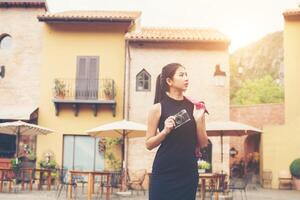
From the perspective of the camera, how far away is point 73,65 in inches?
880

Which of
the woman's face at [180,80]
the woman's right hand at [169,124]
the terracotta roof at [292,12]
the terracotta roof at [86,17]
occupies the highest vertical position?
the terracotta roof at [292,12]

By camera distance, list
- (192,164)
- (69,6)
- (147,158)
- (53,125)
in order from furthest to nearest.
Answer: (69,6) → (53,125) → (147,158) → (192,164)

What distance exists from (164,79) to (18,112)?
62.1ft

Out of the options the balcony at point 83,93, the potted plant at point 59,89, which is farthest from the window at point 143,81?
the potted plant at point 59,89

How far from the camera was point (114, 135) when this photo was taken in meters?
16.8

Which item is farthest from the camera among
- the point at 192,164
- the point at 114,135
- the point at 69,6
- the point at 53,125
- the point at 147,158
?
the point at 69,6

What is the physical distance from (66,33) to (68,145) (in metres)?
4.76

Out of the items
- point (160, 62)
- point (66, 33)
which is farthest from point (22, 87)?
point (160, 62)

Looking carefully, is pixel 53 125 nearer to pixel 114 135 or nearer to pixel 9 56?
pixel 9 56

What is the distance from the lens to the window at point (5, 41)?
76.1ft

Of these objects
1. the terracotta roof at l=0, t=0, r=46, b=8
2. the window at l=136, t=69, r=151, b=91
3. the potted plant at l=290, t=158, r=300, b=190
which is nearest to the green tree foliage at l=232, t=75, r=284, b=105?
the potted plant at l=290, t=158, r=300, b=190

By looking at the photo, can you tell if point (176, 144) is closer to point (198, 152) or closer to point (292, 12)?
point (198, 152)

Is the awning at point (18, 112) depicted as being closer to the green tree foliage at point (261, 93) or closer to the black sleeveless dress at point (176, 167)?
the black sleeveless dress at point (176, 167)

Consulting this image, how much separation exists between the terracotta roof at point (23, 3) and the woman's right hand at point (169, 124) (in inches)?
810
